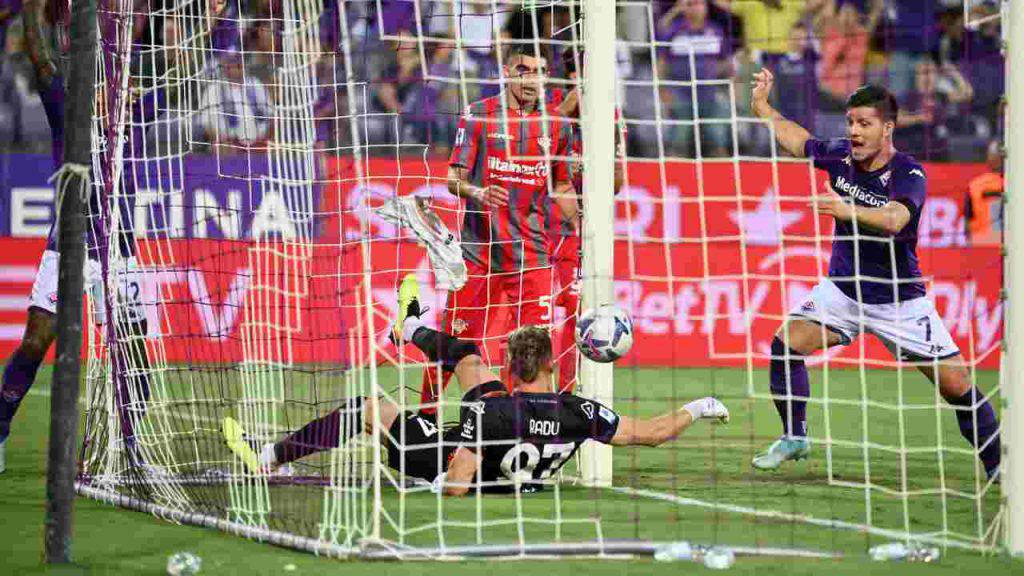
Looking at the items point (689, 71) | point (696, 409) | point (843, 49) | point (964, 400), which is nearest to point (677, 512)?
point (696, 409)

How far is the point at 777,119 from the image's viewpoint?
25.6 ft

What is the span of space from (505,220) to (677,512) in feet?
8.80

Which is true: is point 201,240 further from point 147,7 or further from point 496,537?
point 496,537

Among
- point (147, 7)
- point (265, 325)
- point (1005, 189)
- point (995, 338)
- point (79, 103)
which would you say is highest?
point (147, 7)

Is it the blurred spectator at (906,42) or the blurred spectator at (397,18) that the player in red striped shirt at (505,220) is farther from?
the blurred spectator at (906,42)

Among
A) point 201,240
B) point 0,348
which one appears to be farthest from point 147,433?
point 0,348

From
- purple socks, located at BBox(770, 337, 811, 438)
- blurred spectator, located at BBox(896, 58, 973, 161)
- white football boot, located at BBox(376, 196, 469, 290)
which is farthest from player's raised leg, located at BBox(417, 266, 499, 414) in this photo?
blurred spectator, located at BBox(896, 58, 973, 161)

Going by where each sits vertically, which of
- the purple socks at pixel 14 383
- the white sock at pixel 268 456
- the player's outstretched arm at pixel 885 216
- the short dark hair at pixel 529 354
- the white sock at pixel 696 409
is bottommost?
the white sock at pixel 268 456

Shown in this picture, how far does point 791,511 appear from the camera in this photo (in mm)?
7297

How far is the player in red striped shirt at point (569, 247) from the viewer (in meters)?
8.50

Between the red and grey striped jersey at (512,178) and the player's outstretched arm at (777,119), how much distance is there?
137 cm

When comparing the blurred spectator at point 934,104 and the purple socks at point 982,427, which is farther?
the blurred spectator at point 934,104

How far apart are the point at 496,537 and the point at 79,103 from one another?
2.55 m

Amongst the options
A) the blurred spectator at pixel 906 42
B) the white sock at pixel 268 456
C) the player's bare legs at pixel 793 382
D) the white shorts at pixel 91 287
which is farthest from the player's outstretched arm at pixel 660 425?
the blurred spectator at pixel 906 42
